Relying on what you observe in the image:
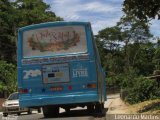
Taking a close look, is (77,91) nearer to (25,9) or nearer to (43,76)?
(43,76)

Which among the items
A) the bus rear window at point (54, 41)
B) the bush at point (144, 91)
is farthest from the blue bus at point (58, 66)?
the bush at point (144, 91)

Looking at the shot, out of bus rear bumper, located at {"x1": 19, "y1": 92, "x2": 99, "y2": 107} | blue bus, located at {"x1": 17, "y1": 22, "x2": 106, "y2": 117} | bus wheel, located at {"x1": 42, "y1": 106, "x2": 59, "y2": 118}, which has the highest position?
blue bus, located at {"x1": 17, "y1": 22, "x2": 106, "y2": 117}

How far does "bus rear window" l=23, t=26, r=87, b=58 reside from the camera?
2036cm

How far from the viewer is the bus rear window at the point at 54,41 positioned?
2036cm

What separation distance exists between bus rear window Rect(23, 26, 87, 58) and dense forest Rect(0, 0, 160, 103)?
3.53 meters

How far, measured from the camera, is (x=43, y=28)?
811 inches

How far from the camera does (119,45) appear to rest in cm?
10181

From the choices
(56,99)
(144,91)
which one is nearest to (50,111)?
(56,99)

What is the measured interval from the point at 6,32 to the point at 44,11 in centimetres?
993

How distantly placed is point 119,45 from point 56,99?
82.1 meters

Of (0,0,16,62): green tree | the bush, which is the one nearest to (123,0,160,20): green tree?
the bush

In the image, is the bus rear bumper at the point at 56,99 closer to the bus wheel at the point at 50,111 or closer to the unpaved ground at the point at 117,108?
the bus wheel at the point at 50,111

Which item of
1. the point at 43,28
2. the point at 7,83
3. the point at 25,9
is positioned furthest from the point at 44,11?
the point at 43,28

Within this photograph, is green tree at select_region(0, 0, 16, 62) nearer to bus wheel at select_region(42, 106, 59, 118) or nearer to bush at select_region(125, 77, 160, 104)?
bush at select_region(125, 77, 160, 104)
